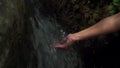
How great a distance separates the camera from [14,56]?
3092mm

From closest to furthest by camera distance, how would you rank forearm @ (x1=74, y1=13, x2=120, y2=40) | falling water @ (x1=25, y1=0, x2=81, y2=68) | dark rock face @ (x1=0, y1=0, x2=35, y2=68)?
forearm @ (x1=74, y1=13, x2=120, y2=40)
dark rock face @ (x1=0, y1=0, x2=35, y2=68)
falling water @ (x1=25, y1=0, x2=81, y2=68)

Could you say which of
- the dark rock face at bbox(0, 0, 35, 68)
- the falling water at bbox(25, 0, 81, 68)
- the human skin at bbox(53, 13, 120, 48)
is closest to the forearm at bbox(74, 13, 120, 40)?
the human skin at bbox(53, 13, 120, 48)

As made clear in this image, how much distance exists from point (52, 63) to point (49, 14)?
110 cm

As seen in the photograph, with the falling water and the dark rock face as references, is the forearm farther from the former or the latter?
the falling water

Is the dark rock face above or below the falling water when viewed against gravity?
above

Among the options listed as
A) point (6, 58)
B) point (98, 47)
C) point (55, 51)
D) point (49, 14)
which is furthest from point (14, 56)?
point (49, 14)

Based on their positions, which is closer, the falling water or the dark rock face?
the dark rock face

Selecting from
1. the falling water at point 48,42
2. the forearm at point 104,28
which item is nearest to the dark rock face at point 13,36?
the falling water at point 48,42

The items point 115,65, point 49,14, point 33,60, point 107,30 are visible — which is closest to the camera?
point 107,30

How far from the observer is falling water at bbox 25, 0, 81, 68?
3930 millimetres

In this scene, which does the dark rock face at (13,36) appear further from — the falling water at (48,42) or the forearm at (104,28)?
the forearm at (104,28)

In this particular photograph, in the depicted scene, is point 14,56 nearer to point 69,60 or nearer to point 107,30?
point 107,30

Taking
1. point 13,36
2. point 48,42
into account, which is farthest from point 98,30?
point 48,42

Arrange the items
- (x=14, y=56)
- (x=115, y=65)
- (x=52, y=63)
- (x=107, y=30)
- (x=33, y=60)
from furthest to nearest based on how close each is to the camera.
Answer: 1. (x=115, y=65)
2. (x=52, y=63)
3. (x=33, y=60)
4. (x=14, y=56)
5. (x=107, y=30)
